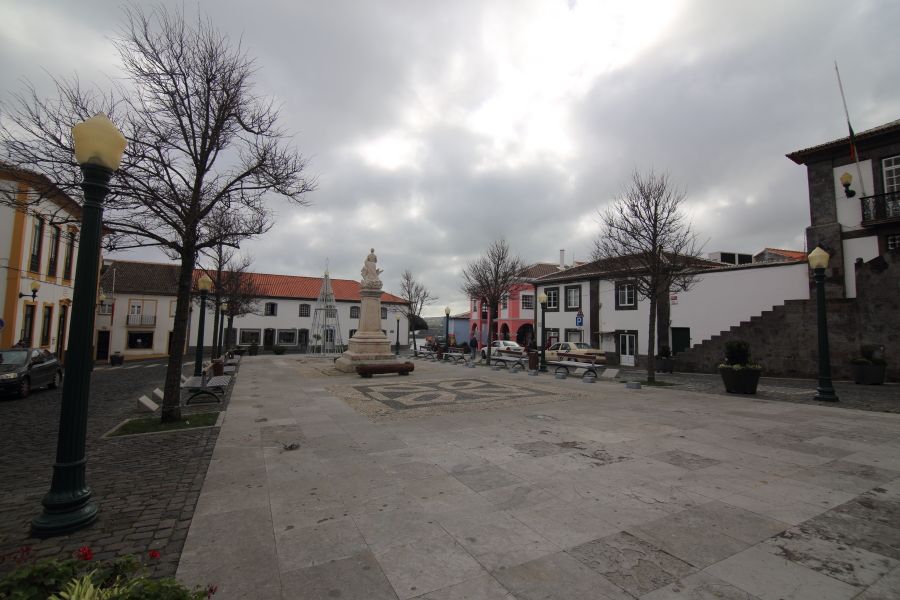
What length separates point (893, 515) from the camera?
12.9 ft

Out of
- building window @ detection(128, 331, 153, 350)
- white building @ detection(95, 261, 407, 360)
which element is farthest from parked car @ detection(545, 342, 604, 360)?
building window @ detection(128, 331, 153, 350)

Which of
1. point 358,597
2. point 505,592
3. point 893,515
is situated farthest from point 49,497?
point 893,515

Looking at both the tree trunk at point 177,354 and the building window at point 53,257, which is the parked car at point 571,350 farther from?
the building window at point 53,257

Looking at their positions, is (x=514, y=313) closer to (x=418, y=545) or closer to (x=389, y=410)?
(x=389, y=410)

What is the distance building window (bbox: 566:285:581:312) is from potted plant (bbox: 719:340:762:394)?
64.1ft

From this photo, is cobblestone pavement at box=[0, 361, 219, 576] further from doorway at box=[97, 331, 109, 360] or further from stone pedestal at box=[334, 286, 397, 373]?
doorway at box=[97, 331, 109, 360]

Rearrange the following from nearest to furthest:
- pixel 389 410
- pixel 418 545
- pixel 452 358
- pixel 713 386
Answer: pixel 418 545 < pixel 389 410 < pixel 713 386 < pixel 452 358

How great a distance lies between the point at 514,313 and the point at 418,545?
40226mm

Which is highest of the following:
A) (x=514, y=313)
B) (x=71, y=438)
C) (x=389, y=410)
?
(x=514, y=313)

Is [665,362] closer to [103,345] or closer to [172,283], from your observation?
[172,283]

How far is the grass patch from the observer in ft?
24.4

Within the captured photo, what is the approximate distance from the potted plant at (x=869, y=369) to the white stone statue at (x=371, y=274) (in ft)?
61.9

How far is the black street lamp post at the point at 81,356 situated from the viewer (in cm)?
365

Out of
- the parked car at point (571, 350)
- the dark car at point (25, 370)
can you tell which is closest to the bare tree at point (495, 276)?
the parked car at point (571, 350)
